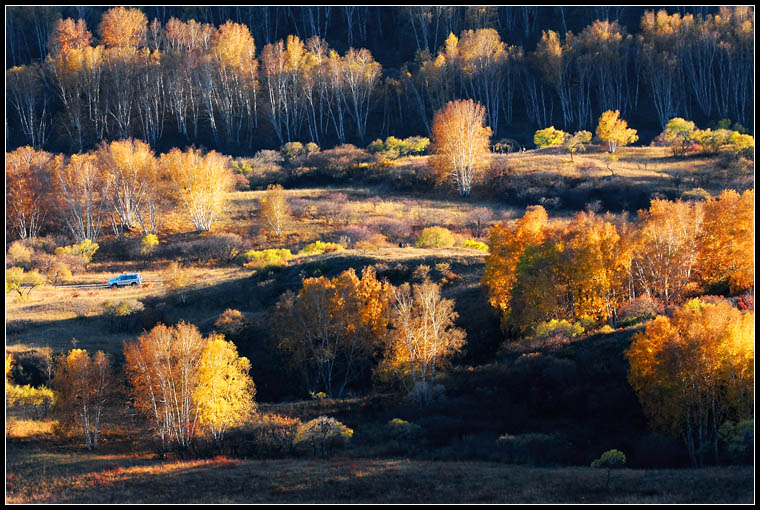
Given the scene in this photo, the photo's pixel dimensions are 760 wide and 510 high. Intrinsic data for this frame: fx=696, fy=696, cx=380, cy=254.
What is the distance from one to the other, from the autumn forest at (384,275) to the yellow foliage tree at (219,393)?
15 centimetres

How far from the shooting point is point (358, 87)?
112938 millimetres

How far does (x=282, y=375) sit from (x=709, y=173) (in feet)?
190

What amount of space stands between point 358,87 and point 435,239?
56.1m

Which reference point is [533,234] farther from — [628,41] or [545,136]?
[628,41]

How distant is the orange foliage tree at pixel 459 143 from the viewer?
82.8 meters

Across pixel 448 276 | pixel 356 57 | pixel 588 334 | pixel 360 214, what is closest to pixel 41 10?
pixel 356 57

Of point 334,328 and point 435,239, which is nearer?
point 334,328

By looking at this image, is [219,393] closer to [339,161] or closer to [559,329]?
[559,329]

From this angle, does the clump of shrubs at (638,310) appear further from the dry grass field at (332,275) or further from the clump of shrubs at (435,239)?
the clump of shrubs at (435,239)

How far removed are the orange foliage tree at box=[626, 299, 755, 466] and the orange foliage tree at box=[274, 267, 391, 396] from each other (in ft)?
54.3

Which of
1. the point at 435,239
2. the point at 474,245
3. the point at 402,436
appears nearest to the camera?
the point at 402,436

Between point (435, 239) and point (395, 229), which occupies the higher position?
point (395, 229)

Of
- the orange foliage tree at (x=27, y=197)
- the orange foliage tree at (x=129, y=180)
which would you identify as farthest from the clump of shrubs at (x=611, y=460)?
the orange foliage tree at (x=27, y=197)

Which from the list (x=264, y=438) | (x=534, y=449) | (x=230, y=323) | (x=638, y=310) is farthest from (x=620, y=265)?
(x=230, y=323)
